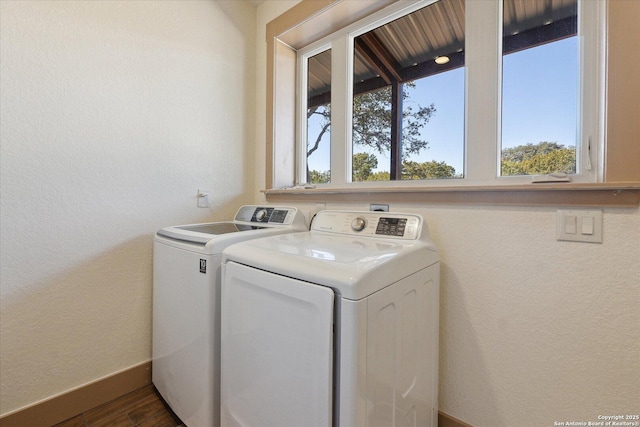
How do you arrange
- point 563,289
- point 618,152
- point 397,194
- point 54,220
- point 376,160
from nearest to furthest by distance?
point 618,152 < point 563,289 < point 54,220 < point 397,194 < point 376,160

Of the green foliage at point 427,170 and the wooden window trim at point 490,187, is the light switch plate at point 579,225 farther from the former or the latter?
the green foliage at point 427,170

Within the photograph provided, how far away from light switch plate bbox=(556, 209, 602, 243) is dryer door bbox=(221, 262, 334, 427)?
889 millimetres

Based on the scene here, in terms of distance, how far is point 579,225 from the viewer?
3.06 ft

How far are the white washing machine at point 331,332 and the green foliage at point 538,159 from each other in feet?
1.57

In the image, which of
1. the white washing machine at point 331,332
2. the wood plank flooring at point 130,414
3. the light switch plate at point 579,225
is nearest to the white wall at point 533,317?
the light switch plate at point 579,225

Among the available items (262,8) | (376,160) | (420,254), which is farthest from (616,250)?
(262,8)

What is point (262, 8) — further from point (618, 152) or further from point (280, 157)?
point (618, 152)

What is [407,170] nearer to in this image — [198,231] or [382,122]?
[382,122]

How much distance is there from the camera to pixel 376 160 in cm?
165

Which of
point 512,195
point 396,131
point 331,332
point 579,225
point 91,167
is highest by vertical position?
point 396,131

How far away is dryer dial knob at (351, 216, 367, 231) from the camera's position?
128cm

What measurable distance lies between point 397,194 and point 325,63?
4.01 ft

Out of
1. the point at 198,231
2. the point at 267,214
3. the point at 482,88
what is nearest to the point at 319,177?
the point at 267,214

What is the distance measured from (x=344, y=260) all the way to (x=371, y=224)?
1.68 ft
